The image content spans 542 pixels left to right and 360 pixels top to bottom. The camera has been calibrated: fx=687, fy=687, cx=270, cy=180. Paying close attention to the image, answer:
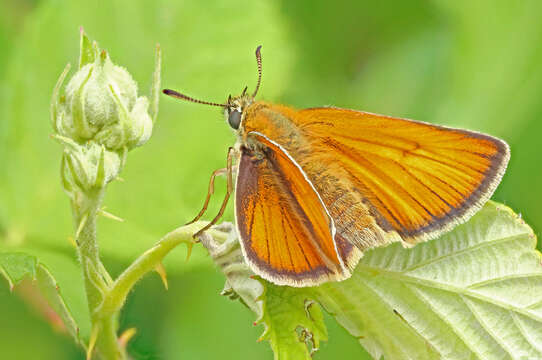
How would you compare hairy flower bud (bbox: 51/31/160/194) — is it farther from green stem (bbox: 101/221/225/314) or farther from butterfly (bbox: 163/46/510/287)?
butterfly (bbox: 163/46/510/287)

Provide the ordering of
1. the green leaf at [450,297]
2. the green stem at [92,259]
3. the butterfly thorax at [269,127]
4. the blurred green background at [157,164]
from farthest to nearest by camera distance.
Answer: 1. the blurred green background at [157,164]
2. the butterfly thorax at [269,127]
3. the green leaf at [450,297]
4. the green stem at [92,259]

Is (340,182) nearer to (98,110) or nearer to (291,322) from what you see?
(291,322)

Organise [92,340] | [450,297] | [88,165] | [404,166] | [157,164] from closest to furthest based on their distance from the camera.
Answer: [88,165]
[92,340]
[450,297]
[404,166]
[157,164]

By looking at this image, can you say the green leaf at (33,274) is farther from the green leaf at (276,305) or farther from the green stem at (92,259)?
the green leaf at (276,305)

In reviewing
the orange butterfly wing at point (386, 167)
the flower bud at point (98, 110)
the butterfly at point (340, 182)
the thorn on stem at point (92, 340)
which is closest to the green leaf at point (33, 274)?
the thorn on stem at point (92, 340)

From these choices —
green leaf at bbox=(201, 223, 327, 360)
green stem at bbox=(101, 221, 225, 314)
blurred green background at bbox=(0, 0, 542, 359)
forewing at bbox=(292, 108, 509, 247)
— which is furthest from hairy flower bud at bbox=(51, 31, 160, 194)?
blurred green background at bbox=(0, 0, 542, 359)

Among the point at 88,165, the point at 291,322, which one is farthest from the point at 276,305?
the point at 88,165
